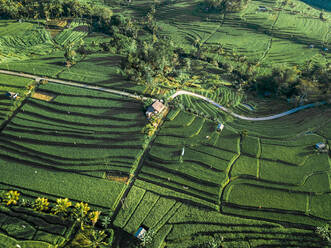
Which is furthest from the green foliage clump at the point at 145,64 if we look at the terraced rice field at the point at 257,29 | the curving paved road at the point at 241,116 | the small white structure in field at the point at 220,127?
the terraced rice field at the point at 257,29

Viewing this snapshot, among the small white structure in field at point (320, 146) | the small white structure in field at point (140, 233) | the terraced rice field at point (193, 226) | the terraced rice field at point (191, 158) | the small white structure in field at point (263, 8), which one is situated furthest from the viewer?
the small white structure in field at point (263, 8)

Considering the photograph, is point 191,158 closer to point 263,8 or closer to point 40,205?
point 40,205

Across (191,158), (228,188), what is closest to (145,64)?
(191,158)

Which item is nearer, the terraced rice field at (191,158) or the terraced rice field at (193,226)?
the terraced rice field at (193,226)

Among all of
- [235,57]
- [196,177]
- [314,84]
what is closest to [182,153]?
[196,177]

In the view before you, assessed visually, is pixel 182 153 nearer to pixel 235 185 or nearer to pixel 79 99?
pixel 235 185

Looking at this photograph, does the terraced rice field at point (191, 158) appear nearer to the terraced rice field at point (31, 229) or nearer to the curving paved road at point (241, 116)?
the curving paved road at point (241, 116)

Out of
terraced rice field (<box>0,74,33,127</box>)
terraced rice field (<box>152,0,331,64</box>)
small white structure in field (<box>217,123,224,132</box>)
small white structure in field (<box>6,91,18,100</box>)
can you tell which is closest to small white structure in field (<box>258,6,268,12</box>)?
terraced rice field (<box>152,0,331,64</box>)

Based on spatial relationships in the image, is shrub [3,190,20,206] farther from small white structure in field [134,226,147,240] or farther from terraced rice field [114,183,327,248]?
small white structure in field [134,226,147,240]
